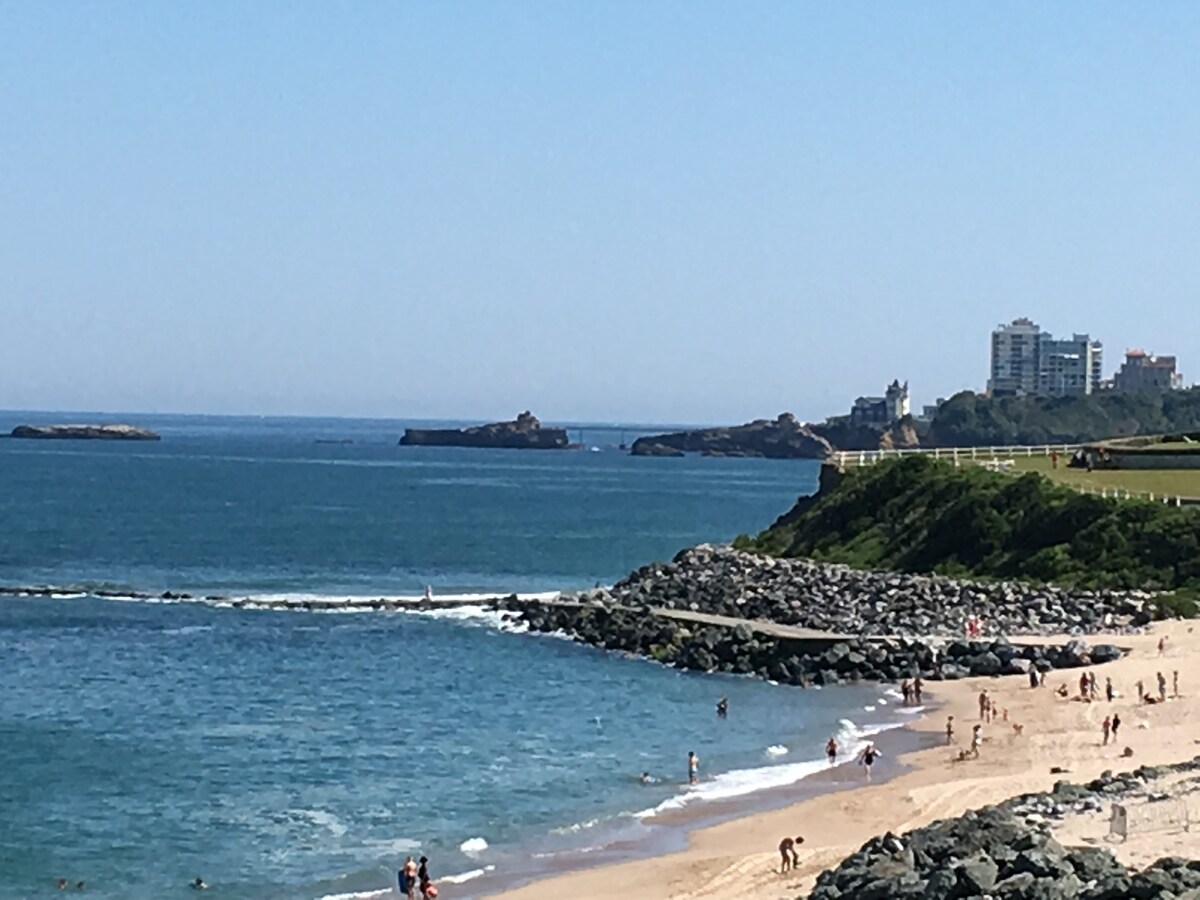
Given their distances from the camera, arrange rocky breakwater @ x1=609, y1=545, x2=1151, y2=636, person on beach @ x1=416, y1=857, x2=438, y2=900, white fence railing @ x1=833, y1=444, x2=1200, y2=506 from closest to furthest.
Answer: person on beach @ x1=416, y1=857, x2=438, y2=900
rocky breakwater @ x1=609, y1=545, x2=1151, y2=636
white fence railing @ x1=833, y1=444, x2=1200, y2=506

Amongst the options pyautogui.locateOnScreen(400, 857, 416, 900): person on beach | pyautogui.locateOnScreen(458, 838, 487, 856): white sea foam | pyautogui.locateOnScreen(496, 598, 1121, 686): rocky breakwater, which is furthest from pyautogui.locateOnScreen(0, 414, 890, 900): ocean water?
pyautogui.locateOnScreen(496, 598, 1121, 686): rocky breakwater

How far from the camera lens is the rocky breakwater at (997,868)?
19.1 m

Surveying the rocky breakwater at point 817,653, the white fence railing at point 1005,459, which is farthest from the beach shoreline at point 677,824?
the white fence railing at point 1005,459

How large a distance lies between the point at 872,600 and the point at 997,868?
35.2 metres

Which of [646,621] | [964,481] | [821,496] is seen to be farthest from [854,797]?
[821,496]

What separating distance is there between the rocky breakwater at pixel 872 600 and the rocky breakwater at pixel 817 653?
243cm

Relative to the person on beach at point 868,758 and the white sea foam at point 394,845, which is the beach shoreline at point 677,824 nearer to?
the person on beach at point 868,758

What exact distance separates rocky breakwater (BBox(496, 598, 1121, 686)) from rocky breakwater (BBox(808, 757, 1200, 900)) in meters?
19.1

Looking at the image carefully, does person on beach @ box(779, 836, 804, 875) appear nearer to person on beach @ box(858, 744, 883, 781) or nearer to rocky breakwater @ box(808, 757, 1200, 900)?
rocky breakwater @ box(808, 757, 1200, 900)

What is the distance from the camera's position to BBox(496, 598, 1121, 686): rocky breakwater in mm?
45469

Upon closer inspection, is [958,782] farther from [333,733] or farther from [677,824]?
[333,733]

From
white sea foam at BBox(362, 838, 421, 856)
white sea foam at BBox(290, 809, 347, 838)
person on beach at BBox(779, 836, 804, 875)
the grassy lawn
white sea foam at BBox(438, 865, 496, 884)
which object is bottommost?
white sea foam at BBox(438, 865, 496, 884)

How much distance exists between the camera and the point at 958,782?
3288 centimetres

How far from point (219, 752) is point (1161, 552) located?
99.7ft
